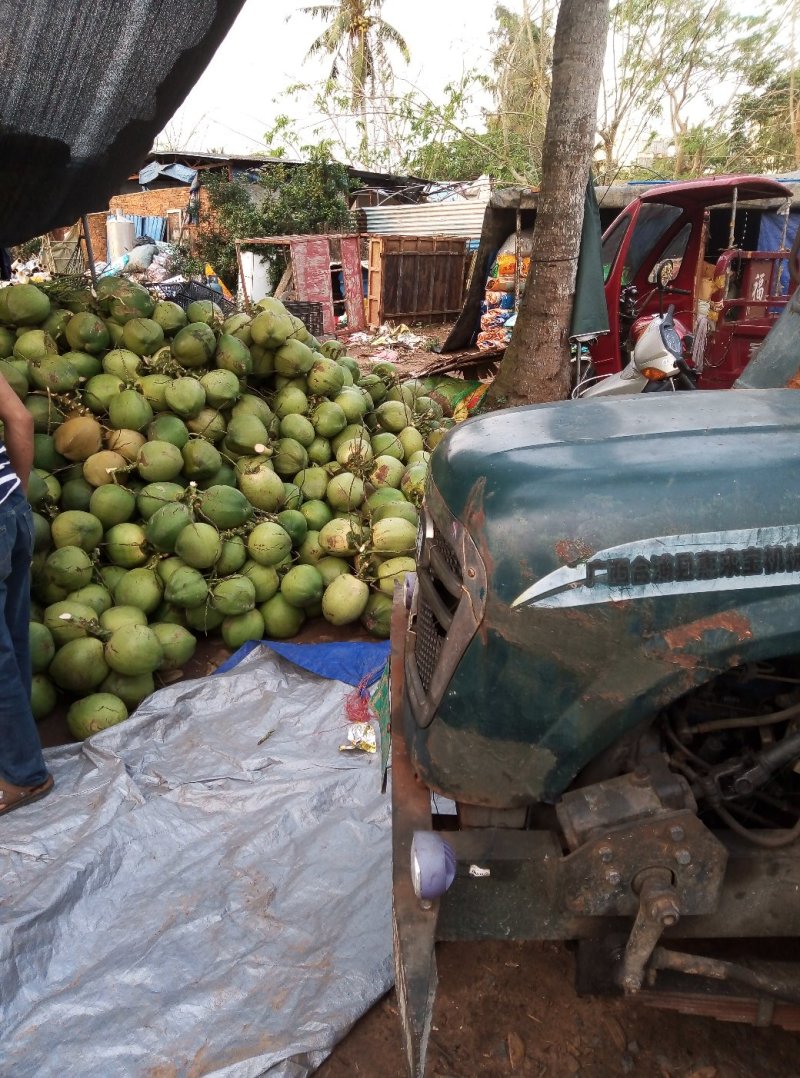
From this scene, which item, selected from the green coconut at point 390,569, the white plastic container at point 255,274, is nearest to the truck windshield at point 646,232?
the green coconut at point 390,569

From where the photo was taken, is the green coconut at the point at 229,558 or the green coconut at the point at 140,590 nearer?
the green coconut at the point at 140,590

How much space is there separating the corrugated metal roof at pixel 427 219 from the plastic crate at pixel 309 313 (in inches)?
260

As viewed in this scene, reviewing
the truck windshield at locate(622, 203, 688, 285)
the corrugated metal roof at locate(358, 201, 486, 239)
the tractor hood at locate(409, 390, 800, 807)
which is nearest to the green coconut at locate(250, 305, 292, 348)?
the tractor hood at locate(409, 390, 800, 807)

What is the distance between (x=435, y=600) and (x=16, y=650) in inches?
77.2

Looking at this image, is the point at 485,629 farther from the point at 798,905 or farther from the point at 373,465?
the point at 373,465

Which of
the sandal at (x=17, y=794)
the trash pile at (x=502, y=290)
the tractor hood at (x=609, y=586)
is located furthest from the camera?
the trash pile at (x=502, y=290)

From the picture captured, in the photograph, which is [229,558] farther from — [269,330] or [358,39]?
[358,39]

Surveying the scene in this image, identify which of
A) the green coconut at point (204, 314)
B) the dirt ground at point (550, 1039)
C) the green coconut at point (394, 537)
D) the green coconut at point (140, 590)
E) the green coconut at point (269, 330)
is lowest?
the dirt ground at point (550, 1039)

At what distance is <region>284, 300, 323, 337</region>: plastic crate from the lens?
11.1 metres

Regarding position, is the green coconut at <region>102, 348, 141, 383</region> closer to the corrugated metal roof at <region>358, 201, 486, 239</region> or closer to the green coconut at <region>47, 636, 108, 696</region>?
the green coconut at <region>47, 636, 108, 696</region>

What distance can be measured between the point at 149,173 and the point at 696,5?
14.0 metres

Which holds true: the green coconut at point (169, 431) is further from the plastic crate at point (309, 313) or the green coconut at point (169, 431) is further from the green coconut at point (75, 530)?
the plastic crate at point (309, 313)

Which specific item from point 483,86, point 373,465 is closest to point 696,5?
point 483,86

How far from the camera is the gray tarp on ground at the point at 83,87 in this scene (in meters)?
3.54
